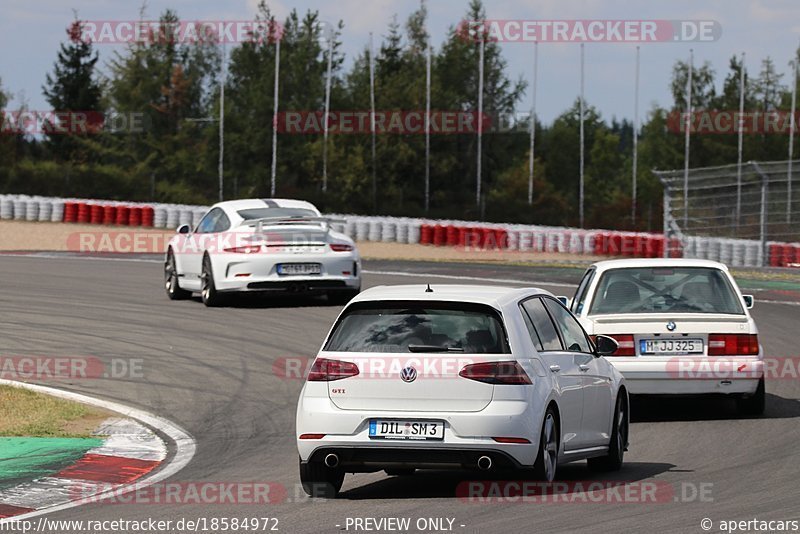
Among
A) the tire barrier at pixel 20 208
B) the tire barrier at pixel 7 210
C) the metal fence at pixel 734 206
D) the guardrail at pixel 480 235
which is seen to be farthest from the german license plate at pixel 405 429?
the tire barrier at pixel 7 210

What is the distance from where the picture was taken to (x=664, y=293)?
1372 cm

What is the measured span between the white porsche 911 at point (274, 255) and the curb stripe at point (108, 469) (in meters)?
10.3

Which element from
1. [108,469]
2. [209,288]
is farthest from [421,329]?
[209,288]

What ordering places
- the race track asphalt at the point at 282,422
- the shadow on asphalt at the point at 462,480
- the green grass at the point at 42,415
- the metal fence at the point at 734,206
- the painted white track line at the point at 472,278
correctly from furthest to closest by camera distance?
1. the metal fence at the point at 734,206
2. the painted white track line at the point at 472,278
3. the green grass at the point at 42,415
4. the shadow on asphalt at the point at 462,480
5. the race track asphalt at the point at 282,422

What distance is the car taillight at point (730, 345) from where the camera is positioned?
13.1 m

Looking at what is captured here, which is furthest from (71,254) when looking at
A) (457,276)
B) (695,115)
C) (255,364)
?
(695,115)

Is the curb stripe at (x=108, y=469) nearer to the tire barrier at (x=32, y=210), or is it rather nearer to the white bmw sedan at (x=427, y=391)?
the white bmw sedan at (x=427, y=391)

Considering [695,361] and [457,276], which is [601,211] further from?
[695,361]

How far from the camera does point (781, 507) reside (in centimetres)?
858

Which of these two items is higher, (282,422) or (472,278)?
(472,278)

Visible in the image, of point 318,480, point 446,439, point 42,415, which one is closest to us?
point 446,439

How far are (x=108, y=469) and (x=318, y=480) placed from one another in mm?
2019

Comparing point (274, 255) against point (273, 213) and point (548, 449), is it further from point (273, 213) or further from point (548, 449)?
point (548, 449)

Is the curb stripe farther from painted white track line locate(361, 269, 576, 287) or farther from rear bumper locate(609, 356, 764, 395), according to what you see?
painted white track line locate(361, 269, 576, 287)
